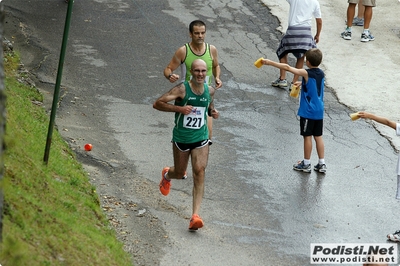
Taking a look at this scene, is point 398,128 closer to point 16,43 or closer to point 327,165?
point 327,165

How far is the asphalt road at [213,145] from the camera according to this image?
862 centimetres

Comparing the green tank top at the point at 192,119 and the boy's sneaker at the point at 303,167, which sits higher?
the green tank top at the point at 192,119

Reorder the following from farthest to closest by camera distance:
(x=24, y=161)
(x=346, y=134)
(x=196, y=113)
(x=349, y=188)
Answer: (x=346, y=134)
(x=349, y=188)
(x=196, y=113)
(x=24, y=161)

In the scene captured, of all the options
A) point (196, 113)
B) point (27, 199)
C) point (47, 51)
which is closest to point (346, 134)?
point (196, 113)

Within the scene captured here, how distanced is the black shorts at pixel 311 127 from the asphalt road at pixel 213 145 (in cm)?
57

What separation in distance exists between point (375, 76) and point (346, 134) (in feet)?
9.44

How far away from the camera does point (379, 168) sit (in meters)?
11.1

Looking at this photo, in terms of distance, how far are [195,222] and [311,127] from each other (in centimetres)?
293

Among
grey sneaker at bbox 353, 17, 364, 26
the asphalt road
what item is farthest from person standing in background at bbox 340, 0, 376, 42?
the asphalt road

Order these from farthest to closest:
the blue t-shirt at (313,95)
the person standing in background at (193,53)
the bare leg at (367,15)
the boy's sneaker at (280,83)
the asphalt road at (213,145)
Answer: the bare leg at (367,15), the boy's sneaker at (280,83), the blue t-shirt at (313,95), the person standing in background at (193,53), the asphalt road at (213,145)

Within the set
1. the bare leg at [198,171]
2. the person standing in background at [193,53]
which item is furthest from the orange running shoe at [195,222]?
the person standing in background at [193,53]

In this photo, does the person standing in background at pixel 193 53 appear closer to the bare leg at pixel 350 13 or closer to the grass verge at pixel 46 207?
the grass verge at pixel 46 207

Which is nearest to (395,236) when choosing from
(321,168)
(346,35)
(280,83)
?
(321,168)

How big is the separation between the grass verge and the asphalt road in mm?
454
